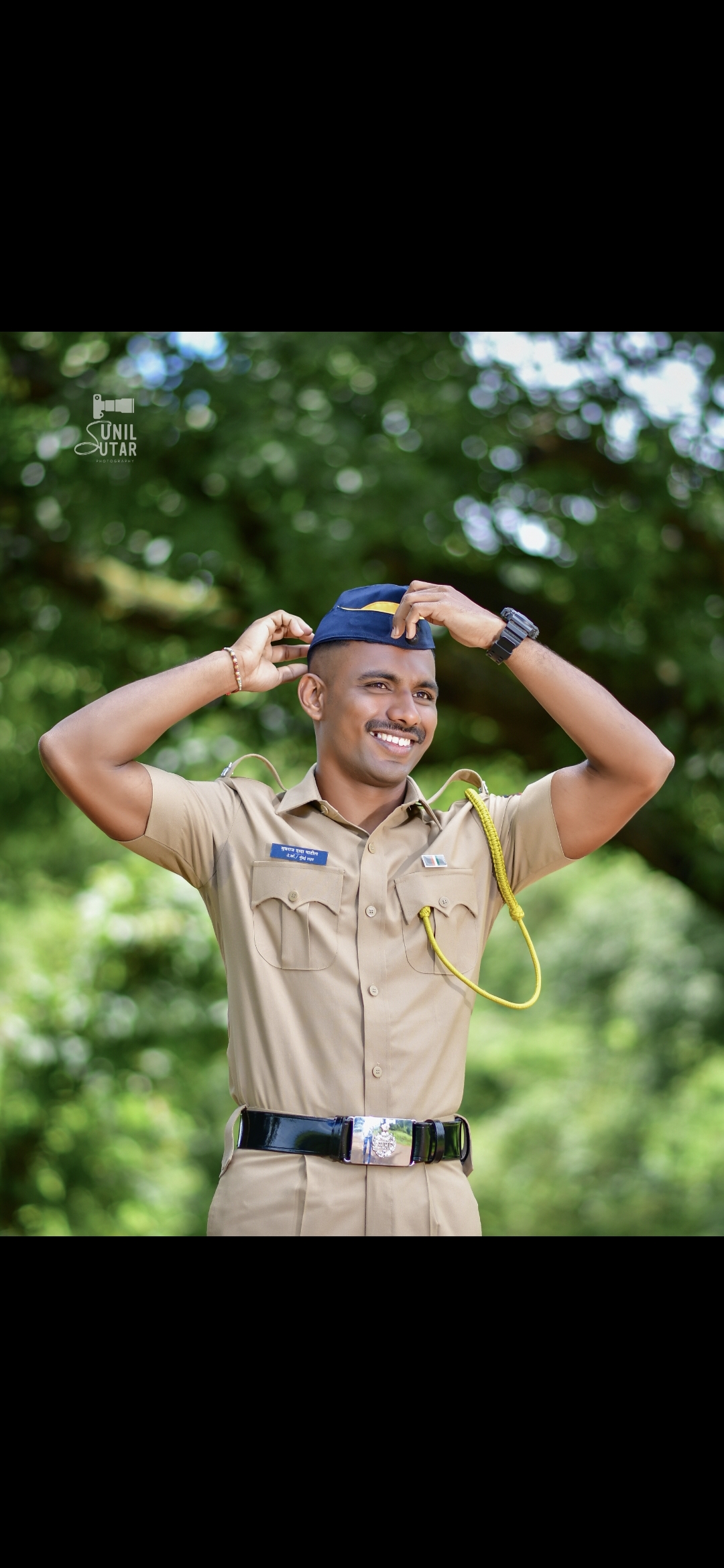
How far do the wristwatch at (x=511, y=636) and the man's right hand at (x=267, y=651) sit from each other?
0.39 meters

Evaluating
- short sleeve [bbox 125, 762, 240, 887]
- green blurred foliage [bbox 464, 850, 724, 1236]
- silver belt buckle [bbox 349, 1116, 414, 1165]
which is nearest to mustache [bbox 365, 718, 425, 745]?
short sleeve [bbox 125, 762, 240, 887]

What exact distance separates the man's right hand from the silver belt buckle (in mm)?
826

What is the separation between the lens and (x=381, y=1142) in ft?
8.23

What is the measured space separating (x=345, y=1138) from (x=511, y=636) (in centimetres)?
96

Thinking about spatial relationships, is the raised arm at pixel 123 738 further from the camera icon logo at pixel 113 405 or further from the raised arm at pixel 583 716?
the camera icon logo at pixel 113 405

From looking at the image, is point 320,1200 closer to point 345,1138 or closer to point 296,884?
point 345,1138

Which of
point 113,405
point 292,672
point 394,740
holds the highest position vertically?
point 113,405

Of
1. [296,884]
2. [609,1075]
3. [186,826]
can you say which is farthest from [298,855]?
[609,1075]

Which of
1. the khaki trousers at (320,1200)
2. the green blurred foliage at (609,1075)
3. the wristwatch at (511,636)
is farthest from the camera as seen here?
the green blurred foliage at (609,1075)

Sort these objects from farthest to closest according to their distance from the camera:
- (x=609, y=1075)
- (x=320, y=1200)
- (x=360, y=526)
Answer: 1. (x=609, y=1075)
2. (x=360, y=526)
3. (x=320, y=1200)

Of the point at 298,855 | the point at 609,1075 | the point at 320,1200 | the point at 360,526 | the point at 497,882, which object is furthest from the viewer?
the point at 609,1075

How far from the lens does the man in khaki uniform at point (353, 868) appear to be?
2.52 m

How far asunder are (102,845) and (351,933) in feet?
39.1

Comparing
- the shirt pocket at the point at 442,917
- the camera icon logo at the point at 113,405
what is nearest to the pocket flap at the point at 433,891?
the shirt pocket at the point at 442,917
